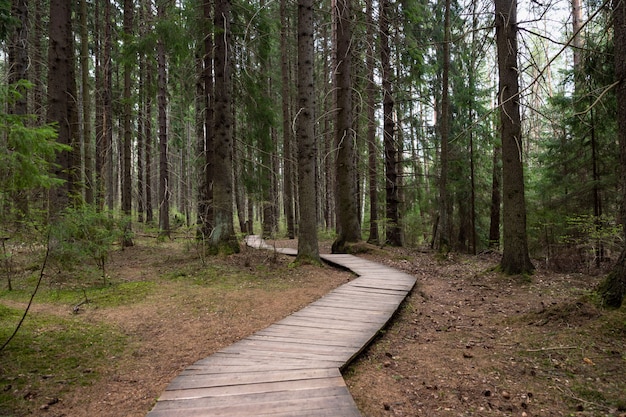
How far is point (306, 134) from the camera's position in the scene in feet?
30.9

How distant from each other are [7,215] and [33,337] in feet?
6.31

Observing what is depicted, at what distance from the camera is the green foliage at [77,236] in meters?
4.34

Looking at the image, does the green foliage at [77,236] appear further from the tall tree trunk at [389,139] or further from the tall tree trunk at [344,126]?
the tall tree trunk at [389,139]

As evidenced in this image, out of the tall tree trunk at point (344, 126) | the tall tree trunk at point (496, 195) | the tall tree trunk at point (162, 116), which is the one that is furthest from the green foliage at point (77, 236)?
the tall tree trunk at point (496, 195)

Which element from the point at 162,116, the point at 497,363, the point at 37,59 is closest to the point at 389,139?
the point at 162,116

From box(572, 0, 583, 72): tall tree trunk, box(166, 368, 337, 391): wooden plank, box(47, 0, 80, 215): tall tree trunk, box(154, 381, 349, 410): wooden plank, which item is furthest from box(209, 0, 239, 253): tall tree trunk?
box(572, 0, 583, 72): tall tree trunk

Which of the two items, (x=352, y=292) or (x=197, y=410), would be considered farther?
(x=352, y=292)

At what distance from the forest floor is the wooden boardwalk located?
1.08ft

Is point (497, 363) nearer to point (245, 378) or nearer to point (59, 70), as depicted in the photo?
point (245, 378)

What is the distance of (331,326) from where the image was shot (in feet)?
15.9

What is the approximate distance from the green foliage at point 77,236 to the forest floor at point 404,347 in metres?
0.97

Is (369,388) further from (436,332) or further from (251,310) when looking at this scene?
(251,310)

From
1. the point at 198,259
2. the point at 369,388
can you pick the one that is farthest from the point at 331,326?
the point at 198,259

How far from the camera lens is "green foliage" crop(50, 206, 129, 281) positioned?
434cm
